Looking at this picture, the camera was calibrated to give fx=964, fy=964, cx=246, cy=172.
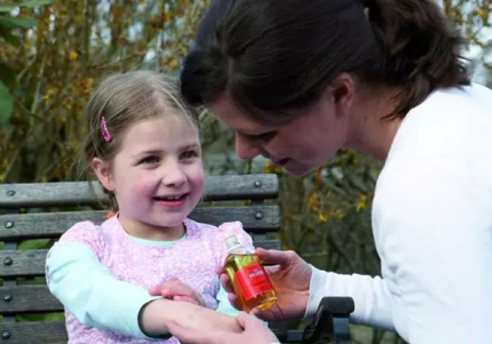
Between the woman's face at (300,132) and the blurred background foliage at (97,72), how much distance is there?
2.23m

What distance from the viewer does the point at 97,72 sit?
14.3ft

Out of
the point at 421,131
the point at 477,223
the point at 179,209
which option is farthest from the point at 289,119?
the point at 179,209

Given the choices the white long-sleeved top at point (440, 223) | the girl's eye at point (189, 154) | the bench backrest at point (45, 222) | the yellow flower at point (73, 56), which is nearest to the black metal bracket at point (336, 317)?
the white long-sleeved top at point (440, 223)

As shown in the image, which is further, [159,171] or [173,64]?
[173,64]

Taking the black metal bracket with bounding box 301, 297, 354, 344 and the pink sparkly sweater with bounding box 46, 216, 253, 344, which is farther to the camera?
the pink sparkly sweater with bounding box 46, 216, 253, 344

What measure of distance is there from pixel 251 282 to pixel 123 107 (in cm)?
76

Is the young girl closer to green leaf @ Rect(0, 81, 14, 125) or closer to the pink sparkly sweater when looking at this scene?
the pink sparkly sweater

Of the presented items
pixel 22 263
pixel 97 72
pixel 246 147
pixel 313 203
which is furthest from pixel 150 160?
pixel 313 203

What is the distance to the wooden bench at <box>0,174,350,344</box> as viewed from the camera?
2.97m

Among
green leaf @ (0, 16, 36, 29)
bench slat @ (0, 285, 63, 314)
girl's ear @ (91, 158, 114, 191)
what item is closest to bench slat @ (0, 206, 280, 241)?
bench slat @ (0, 285, 63, 314)

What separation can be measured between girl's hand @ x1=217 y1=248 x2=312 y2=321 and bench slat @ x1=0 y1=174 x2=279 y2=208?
68cm

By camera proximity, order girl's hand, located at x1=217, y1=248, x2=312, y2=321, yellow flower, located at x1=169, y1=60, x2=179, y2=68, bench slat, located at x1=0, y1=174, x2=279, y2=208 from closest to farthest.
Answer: girl's hand, located at x1=217, y1=248, x2=312, y2=321
bench slat, located at x1=0, y1=174, x2=279, y2=208
yellow flower, located at x1=169, y1=60, x2=179, y2=68

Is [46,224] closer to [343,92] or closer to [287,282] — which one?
[287,282]

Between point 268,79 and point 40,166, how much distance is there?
3.06 meters
